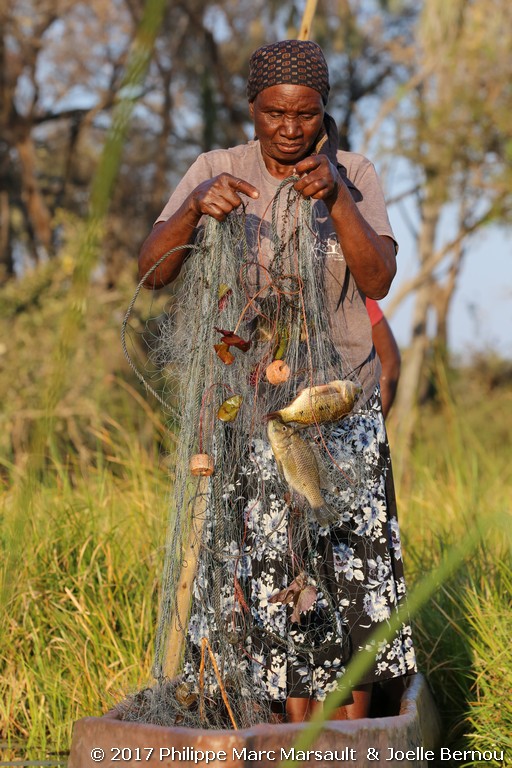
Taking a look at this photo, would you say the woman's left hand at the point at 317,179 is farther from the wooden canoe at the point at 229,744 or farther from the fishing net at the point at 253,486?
the wooden canoe at the point at 229,744

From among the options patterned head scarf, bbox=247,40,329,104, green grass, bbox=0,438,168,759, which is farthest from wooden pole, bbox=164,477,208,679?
patterned head scarf, bbox=247,40,329,104

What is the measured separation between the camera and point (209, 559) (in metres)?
2.44

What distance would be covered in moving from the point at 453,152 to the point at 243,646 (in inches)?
335

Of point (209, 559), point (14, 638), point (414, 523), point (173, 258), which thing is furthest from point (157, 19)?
point (414, 523)

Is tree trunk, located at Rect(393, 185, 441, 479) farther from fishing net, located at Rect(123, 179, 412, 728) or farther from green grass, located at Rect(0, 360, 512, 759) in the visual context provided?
fishing net, located at Rect(123, 179, 412, 728)

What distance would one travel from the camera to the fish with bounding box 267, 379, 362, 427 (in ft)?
7.43

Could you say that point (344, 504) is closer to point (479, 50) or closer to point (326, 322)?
point (326, 322)

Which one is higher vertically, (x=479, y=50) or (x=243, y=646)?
(x=479, y=50)

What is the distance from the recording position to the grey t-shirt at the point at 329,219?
2.45 m

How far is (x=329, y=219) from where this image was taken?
251cm

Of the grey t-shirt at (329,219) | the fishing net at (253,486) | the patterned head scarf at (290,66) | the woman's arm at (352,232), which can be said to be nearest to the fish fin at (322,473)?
the fishing net at (253,486)

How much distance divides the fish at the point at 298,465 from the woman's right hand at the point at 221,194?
0.52 meters

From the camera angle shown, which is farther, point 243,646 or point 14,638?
point 14,638

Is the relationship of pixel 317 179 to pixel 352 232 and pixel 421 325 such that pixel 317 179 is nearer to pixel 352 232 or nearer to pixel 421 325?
pixel 352 232
